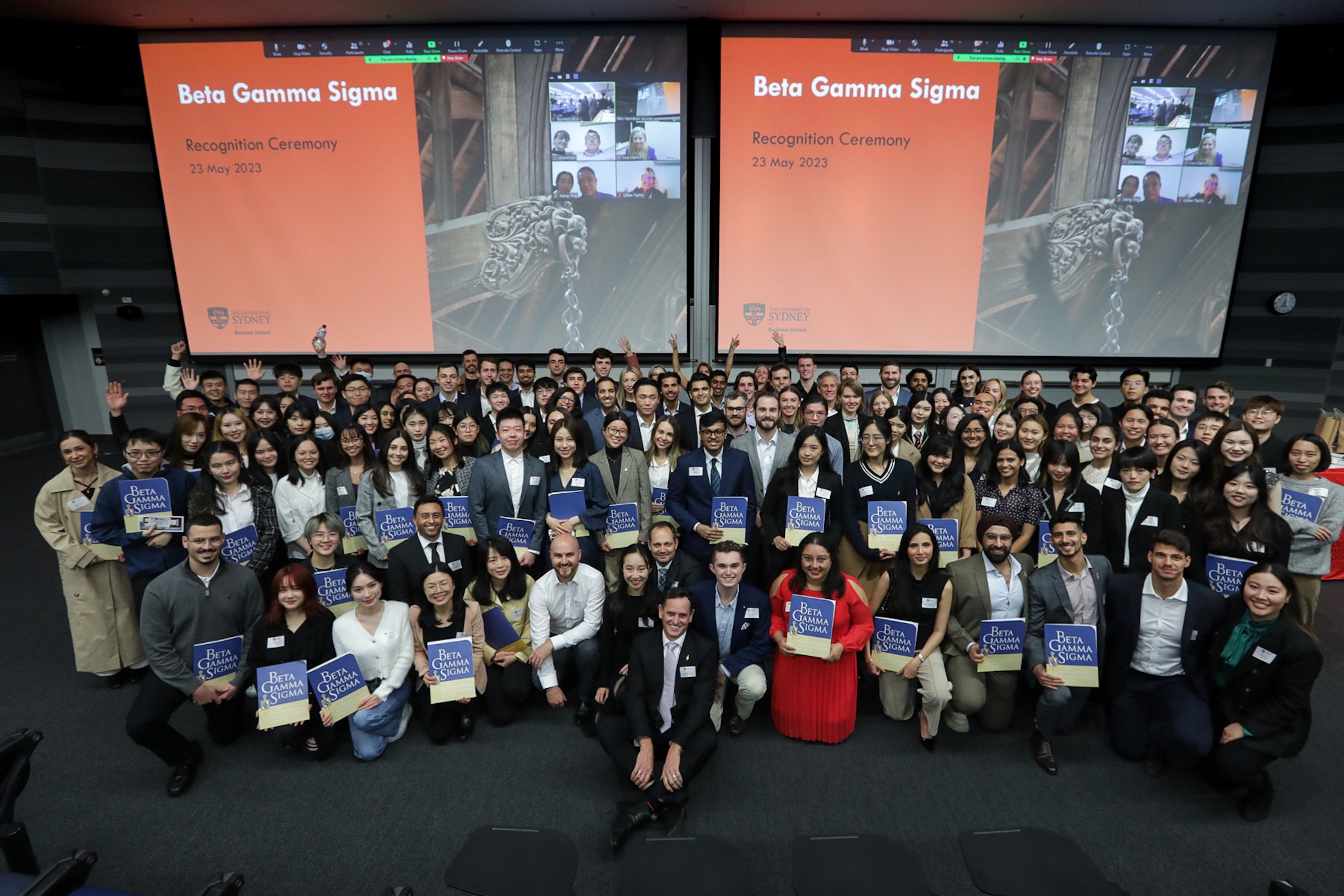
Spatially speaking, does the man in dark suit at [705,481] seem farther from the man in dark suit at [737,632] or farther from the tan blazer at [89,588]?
the tan blazer at [89,588]

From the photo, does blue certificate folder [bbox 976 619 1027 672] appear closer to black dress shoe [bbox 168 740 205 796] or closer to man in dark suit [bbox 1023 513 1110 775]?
man in dark suit [bbox 1023 513 1110 775]

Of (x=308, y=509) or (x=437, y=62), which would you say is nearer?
(x=308, y=509)

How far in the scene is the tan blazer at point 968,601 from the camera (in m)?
3.74

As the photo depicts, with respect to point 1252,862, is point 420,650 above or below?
above

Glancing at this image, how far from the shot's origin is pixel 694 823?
3170mm

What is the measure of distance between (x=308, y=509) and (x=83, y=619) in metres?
1.55

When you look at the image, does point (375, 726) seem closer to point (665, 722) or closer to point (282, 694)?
point (282, 694)

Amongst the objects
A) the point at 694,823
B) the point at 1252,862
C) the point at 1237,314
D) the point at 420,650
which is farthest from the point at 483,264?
the point at 1237,314

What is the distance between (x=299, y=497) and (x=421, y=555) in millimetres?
1093

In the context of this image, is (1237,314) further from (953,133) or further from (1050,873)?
(1050,873)

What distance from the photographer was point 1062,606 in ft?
11.9

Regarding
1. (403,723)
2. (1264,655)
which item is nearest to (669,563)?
(403,723)

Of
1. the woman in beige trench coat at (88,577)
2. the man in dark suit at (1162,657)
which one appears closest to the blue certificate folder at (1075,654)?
the man in dark suit at (1162,657)

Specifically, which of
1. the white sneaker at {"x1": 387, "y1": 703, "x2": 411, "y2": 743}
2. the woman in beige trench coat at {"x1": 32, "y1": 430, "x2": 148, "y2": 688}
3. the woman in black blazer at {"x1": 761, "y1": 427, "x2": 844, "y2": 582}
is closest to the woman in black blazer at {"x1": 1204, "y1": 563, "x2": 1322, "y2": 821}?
the white sneaker at {"x1": 387, "y1": 703, "x2": 411, "y2": 743}
